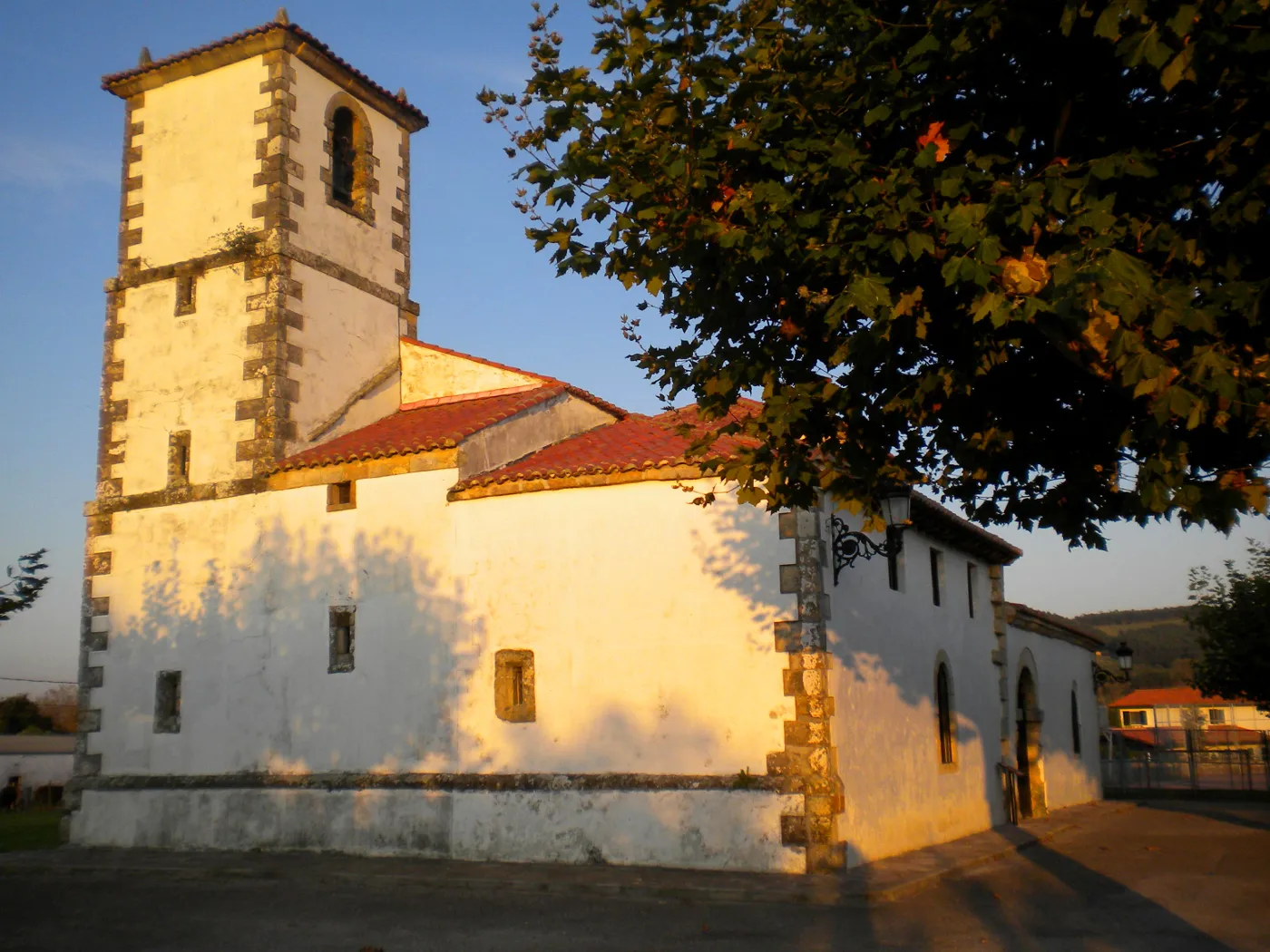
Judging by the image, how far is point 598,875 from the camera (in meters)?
12.5

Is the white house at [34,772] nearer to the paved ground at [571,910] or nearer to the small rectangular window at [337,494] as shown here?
the small rectangular window at [337,494]

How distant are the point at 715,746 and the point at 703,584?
1.85 metres

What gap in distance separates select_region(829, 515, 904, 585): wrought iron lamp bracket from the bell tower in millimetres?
8059

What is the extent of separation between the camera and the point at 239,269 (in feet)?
57.4

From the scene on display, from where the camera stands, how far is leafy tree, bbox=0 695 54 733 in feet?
224

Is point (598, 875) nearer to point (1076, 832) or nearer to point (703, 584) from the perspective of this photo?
point (703, 584)

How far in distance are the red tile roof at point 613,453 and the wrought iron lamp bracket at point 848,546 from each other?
1.48 metres

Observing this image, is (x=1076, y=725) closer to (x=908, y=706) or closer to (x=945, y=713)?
(x=945, y=713)

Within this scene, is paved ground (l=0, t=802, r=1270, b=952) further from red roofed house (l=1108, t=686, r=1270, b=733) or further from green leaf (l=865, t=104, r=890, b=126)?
red roofed house (l=1108, t=686, r=1270, b=733)

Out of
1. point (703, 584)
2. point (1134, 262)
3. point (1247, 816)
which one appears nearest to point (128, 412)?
Answer: point (703, 584)

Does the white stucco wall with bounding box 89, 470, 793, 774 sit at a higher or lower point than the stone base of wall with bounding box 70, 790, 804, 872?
higher

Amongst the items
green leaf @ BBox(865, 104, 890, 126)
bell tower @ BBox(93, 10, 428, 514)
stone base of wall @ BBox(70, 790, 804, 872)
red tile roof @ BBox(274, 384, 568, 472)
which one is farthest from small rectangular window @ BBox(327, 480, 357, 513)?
green leaf @ BBox(865, 104, 890, 126)

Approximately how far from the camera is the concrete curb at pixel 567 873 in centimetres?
1160

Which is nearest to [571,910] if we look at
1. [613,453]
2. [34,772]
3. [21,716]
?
[613,453]
